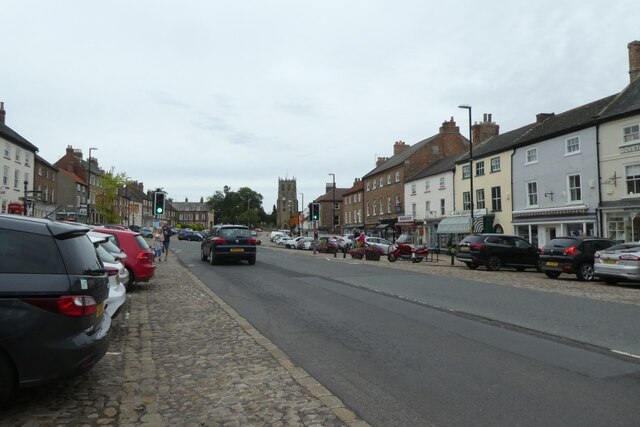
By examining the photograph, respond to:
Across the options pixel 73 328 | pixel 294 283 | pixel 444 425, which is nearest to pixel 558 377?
pixel 444 425

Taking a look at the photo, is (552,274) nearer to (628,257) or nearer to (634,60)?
(628,257)

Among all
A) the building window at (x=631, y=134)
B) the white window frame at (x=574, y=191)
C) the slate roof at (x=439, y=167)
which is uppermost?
the slate roof at (x=439, y=167)

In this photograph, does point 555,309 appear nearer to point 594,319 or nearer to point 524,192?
point 594,319

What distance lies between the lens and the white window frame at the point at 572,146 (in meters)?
26.9

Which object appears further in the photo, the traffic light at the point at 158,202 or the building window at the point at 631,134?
the building window at the point at 631,134

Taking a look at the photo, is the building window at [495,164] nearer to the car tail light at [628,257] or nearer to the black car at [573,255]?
the black car at [573,255]

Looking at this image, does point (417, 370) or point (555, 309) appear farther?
point (555, 309)

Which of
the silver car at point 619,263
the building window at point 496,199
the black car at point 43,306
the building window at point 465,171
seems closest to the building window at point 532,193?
the building window at point 496,199

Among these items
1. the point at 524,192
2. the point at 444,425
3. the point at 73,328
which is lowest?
the point at 444,425

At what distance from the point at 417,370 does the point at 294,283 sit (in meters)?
9.08

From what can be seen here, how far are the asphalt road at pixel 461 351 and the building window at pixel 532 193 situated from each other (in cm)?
1932

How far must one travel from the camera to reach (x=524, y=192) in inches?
1220

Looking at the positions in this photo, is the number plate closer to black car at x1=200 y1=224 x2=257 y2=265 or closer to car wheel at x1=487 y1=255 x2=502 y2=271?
black car at x1=200 y1=224 x2=257 y2=265

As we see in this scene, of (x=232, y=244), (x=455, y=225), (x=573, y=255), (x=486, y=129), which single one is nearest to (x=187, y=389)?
(x=573, y=255)
